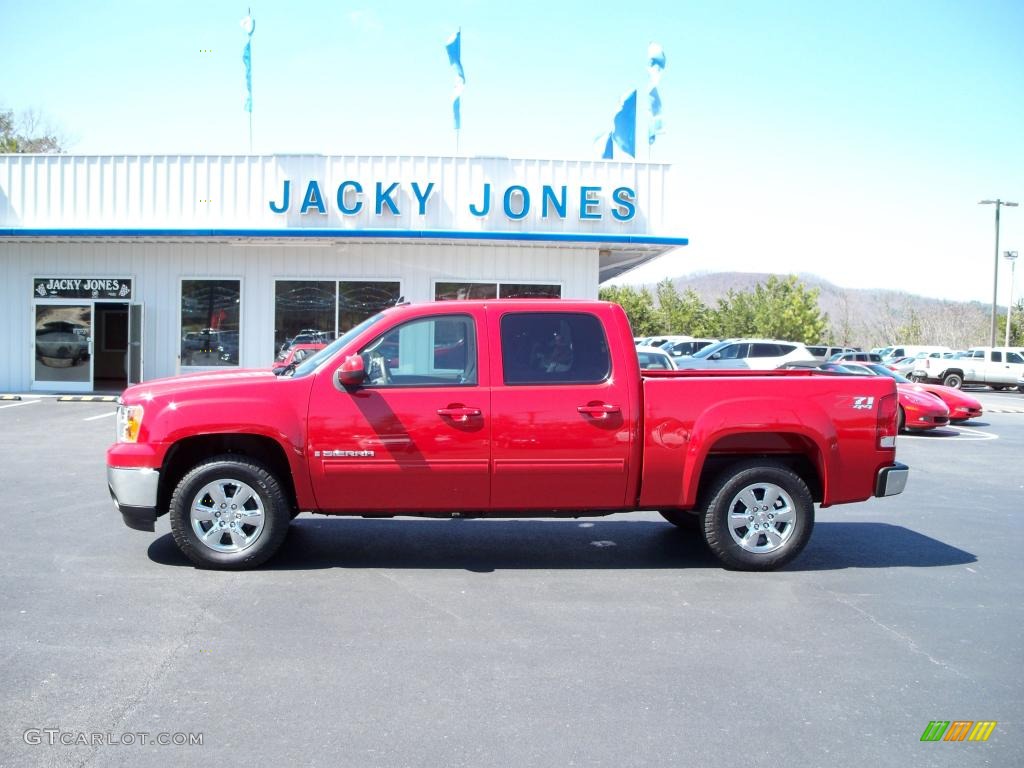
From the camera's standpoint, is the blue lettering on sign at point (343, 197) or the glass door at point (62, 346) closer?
the blue lettering on sign at point (343, 197)

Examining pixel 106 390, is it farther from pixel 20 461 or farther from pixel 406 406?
pixel 406 406

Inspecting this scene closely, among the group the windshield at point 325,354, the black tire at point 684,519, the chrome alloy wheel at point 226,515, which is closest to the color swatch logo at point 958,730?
the black tire at point 684,519

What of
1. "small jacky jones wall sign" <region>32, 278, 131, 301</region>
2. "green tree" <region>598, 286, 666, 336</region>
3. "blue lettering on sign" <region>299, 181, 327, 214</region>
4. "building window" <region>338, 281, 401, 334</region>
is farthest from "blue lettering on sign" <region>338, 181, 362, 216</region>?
"green tree" <region>598, 286, 666, 336</region>

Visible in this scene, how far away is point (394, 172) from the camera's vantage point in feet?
67.5

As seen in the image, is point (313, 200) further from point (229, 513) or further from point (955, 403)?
point (229, 513)

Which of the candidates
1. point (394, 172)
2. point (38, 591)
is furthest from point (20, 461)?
point (394, 172)

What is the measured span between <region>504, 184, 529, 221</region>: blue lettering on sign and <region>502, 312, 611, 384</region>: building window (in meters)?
14.3

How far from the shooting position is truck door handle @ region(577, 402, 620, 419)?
→ 627cm

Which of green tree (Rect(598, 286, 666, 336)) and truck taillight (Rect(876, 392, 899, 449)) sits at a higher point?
green tree (Rect(598, 286, 666, 336))

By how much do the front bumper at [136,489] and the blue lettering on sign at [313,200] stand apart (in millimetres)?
14947

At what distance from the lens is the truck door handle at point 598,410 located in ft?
20.6

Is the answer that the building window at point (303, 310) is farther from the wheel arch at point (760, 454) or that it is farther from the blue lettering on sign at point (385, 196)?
the wheel arch at point (760, 454)

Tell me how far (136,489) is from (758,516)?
4408 millimetres

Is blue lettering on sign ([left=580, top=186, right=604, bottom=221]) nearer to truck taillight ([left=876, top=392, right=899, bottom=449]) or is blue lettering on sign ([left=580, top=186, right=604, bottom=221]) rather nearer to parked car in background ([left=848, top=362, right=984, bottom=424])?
parked car in background ([left=848, top=362, right=984, bottom=424])
